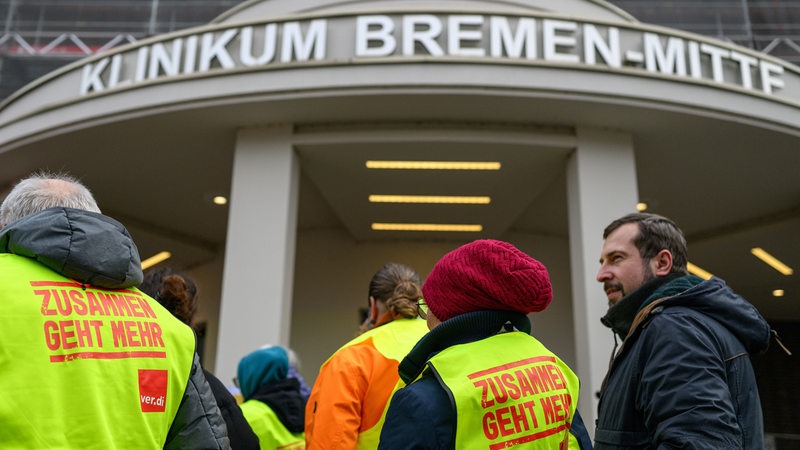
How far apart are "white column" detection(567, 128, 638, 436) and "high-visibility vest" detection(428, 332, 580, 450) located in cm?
475

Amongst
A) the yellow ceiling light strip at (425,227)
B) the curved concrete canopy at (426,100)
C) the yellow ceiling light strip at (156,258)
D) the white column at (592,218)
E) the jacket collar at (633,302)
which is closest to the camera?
the jacket collar at (633,302)

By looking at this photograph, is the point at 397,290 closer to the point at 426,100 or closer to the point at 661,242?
the point at 661,242

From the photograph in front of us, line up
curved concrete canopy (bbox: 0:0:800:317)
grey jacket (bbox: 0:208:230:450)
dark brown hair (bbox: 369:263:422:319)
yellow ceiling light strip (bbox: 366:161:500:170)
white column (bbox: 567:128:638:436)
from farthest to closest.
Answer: yellow ceiling light strip (bbox: 366:161:500:170) < white column (bbox: 567:128:638:436) < curved concrete canopy (bbox: 0:0:800:317) < dark brown hair (bbox: 369:263:422:319) < grey jacket (bbox: 0:208:230:450)

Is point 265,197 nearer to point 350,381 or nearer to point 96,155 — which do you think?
point 96,155

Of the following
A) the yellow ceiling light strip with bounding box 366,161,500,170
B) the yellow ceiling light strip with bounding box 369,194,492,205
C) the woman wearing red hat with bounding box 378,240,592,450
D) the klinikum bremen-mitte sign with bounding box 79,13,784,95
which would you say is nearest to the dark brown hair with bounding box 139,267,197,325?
the woman wearing red hat with bounding box 378,240,592,450

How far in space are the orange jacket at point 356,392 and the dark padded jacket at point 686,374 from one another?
84cm

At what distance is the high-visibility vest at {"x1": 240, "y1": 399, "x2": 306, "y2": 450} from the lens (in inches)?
127

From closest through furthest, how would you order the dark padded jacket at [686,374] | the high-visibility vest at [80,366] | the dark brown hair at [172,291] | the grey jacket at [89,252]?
the high-visibility vest at [80,366], the grey jacket at [89,252], the dark padded jacket at [686,374], the dark brown hair at [172,291]

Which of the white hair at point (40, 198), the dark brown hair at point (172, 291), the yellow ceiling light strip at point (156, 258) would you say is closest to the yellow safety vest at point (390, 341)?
the dark brown hair at point (172, 291)

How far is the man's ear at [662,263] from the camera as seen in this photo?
2.29 m

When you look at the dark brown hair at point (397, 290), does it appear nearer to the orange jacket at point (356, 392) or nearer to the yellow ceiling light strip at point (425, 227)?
the orange jacket at point (356, 392)

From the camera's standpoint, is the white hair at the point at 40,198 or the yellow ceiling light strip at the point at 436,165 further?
the yellow ceiling light strip at the point at 436,165

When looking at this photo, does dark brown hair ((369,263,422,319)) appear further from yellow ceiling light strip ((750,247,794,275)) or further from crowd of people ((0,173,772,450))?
yellow ceiling light strip ((750,247,794,275))

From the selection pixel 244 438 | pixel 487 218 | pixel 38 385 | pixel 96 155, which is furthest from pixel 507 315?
pixel 487 218
